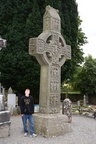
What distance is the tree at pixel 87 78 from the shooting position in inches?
1208

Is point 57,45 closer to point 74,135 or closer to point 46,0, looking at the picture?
point 74,135

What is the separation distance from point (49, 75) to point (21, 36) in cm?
927

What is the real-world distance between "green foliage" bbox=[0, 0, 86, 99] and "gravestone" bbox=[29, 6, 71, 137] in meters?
7.46

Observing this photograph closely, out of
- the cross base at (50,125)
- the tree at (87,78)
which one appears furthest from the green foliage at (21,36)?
the tree at (87,78)

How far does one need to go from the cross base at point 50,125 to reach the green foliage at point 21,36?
8.03 m

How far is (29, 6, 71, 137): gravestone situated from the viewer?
8008 millimetres

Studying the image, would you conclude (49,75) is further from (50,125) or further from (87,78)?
(87,78)

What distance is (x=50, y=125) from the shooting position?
26.0ft

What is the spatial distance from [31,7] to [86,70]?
53.4ft

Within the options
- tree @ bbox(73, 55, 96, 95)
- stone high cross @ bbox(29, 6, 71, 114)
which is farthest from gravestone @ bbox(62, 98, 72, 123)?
tree @ bbox(73, 55, 96, 95)

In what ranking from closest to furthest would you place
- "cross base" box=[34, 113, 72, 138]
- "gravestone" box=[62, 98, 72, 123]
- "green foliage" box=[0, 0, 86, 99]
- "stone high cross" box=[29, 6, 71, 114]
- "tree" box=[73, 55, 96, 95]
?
1. "cross base" box=[34, 113, 72, 138]
2. "stone high cross" box=[29, 6, 71, 114]
3. "gravestone" box=[62, 98, 72, 123]
4. "green foliage" box=[0, 0, 86, 99]
5. "tree" box=[73, 55, 96, 95]

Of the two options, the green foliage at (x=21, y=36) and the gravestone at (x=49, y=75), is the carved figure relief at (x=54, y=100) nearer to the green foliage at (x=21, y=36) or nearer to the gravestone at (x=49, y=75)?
the gravestone at (x=49, y=75)

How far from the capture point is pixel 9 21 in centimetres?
1781

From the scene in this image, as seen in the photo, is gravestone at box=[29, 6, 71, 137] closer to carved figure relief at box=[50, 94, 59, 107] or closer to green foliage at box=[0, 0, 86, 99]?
carved figure relief at box=[50, 94, 59, 107]
